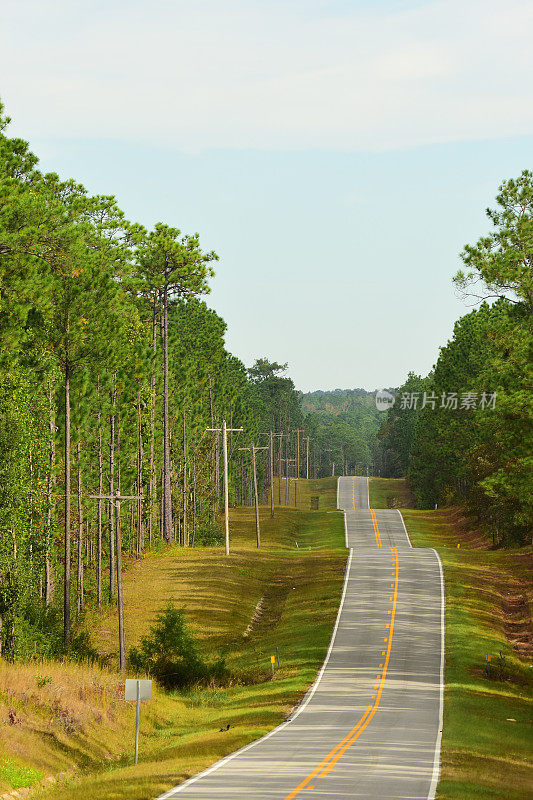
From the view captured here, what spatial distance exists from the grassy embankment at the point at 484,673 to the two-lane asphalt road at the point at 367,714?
71cm

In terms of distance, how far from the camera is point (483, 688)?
1563 inches

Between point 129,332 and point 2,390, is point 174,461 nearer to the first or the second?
point 129,332

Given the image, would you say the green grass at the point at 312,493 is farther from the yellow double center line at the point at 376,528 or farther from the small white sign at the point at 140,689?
the small white sign at the point at 140,689

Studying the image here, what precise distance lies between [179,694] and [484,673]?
43.1ft

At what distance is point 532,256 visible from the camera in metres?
45.1

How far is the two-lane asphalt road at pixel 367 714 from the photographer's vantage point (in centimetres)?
2208

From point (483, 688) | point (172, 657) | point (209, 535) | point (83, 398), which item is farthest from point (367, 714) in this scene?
point (209, 535)

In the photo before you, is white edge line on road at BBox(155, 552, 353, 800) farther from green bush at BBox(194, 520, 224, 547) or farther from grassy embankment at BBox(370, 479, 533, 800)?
green bush at BBox(194, 520, 224, 547)

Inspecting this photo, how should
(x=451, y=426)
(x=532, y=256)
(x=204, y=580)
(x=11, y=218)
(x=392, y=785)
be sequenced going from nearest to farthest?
(x=392, y=785) → (x=11, y=218) → (x=532, y=256) → (x=204, y=580) → (x=451, y=426)

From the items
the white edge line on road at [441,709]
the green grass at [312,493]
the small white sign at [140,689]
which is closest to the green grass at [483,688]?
the white edge line on road at [441,709]

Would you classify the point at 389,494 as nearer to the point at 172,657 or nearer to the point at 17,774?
the point at 172,657

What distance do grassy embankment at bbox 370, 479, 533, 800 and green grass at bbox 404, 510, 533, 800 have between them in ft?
0.09

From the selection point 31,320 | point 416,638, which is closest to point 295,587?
point 416,638

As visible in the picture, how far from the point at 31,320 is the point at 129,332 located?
23.3 metres
